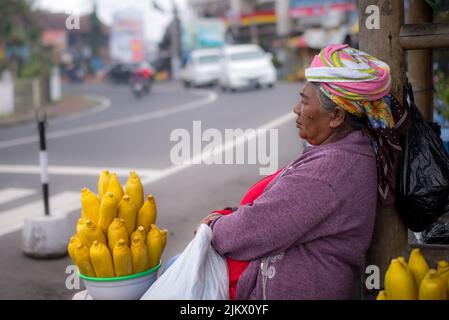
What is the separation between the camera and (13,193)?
24.3ft

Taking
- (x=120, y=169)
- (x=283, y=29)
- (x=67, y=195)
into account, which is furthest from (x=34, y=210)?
(x=283, y=29)

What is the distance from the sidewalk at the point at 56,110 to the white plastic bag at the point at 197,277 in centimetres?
1496

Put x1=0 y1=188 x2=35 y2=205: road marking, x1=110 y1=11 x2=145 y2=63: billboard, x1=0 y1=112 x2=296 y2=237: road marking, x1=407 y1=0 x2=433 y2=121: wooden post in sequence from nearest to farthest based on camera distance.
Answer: x1=407 y1=0 x2=433 y2=121: wooden post, x1=0 y1=112 x2=296 y2=237: road marking, x1=0 y1=188 x2=35 y2=205: road marking, x1=110 y1=11 x2=145 y2=63: billboard

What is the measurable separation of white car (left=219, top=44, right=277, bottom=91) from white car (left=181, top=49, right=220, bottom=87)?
4.13 m

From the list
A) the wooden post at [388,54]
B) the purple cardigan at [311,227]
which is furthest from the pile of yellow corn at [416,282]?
→ the wooden post at [388,54]

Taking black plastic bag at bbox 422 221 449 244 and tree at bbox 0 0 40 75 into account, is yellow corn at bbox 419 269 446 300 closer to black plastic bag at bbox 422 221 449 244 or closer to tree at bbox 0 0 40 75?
black plastic bag at bbox 422 221 449 244

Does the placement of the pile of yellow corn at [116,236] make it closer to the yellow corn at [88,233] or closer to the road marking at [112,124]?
the yellow corn at [88,233]

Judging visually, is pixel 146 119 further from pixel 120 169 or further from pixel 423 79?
pixel 423 79

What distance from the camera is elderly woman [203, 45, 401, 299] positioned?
211cm

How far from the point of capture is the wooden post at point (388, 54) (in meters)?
2.48

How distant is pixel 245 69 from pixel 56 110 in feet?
23.5

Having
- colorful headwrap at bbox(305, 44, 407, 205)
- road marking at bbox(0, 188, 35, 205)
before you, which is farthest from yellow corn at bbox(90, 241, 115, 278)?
road marking at bbox(0, 188, 35, 205)
